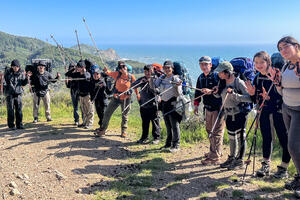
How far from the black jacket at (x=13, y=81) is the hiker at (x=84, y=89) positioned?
5.47 ft

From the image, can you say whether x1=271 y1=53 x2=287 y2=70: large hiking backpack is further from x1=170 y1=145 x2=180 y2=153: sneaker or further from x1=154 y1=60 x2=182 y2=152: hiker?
x1=170 y1=145 x2=180 y2=153: sneaker

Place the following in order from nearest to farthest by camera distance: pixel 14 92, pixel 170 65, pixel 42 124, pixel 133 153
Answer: pixel 170 65, pixel 133 153, pixel 14 92, pixel 42 124

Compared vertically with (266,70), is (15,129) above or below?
below

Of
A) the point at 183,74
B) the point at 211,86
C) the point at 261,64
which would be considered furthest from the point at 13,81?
Result: the point at 261,64

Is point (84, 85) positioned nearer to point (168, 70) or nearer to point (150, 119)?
point (150, 119)

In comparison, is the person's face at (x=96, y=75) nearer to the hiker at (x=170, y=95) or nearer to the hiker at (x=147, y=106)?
the hiker at (x=147, y=106)

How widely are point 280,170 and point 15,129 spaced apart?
8.80m

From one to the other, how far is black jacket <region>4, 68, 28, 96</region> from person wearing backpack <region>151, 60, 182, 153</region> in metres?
5.11

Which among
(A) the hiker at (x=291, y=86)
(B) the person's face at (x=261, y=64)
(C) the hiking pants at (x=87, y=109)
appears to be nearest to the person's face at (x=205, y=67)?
(B) the person's face at (x=261, y=64)

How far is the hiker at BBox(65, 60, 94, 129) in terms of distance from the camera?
32.6ft

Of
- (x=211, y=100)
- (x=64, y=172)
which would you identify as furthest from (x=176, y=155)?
(x=64, y=172)

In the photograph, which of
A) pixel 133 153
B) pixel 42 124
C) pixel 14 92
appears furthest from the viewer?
pixel 42 124

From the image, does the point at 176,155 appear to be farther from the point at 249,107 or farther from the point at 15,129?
the point at 15,129

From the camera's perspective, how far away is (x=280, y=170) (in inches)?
234
